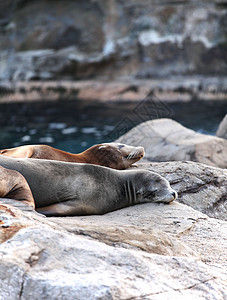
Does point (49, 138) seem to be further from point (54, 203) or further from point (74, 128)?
point (54, 203)

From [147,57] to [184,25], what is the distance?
1679mm

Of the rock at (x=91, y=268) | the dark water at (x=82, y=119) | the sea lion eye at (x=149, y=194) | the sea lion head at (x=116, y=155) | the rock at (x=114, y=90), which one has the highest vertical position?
the rock at (x=91, y=268)

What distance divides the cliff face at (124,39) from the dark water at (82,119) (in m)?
2.00

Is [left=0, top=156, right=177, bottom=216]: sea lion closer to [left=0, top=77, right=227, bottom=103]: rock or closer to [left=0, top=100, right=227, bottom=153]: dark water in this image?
[left=0, top=100, right=227, bottom=153]: dark water

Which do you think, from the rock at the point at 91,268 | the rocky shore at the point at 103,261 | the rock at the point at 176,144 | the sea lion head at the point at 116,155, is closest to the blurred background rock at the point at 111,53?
the rock at the point at 176,144

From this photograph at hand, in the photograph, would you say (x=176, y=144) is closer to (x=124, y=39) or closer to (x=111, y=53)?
(x=111, y=53)

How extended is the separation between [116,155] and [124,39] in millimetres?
11979

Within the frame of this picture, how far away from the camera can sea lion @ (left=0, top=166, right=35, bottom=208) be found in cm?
311

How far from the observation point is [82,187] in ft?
11.9

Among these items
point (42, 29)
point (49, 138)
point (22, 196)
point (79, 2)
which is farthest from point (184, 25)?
point (22, 196)

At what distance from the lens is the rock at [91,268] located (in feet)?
6.35

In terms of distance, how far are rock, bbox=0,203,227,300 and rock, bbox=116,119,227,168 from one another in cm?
335

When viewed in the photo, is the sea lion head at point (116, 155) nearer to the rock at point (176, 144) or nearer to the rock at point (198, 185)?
the rock at point (198, 185)

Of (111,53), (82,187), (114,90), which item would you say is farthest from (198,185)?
(111,53)
